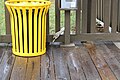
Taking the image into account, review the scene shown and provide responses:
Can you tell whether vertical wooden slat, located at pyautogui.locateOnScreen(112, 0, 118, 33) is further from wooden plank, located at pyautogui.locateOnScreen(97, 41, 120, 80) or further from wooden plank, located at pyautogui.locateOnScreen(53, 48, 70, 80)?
wooden plank, located at pyautogui.locateOnScreen(53, 48, 70, 80)

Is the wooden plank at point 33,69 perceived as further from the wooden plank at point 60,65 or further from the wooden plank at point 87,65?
the wooden plank at point 87,65

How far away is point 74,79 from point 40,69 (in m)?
0.46

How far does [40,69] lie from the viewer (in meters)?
3.00

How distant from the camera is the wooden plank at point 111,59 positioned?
9.74ft

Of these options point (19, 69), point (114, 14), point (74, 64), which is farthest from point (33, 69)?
point (114, 14)

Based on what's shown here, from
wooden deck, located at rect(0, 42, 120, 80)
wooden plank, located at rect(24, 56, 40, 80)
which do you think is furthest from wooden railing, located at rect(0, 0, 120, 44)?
wooden plank, located at rect(24, 56, 40, 80)

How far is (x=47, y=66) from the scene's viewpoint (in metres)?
3.10

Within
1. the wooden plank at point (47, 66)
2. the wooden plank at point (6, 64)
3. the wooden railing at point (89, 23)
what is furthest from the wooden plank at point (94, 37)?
the wooden plank at point (6, 64)

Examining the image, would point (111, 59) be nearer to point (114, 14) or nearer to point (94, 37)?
point (94, 37)

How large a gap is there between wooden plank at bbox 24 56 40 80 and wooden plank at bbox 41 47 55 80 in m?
0.05

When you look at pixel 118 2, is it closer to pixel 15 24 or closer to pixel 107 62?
pixel 107 62

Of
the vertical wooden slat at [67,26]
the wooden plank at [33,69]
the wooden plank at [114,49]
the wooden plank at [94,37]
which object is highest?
the vertical wooden slat at [67,26]

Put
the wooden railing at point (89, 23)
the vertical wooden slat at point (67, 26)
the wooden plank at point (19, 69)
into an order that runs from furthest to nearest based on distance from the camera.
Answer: the wooden railing at point (89, 23)
the vertical wooden slat at point (67, 26)
the wooden plank at point (19, 69)

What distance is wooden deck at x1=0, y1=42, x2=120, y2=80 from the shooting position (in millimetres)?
2807
